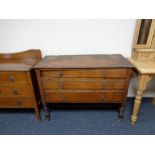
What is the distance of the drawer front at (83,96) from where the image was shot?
1.51 meters

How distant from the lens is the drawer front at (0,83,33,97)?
59.5 inches

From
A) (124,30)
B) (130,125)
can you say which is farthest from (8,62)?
(130,125)

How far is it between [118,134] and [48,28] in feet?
5.36

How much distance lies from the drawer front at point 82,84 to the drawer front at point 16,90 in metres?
0.23

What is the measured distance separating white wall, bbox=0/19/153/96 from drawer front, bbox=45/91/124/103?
619 mm

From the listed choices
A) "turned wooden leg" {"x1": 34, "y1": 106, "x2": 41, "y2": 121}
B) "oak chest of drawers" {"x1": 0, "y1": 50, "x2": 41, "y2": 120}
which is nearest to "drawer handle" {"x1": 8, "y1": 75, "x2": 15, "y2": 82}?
"oak chest of drawers" {"x1": 0, "y1": 50, "x2": 41, "y2": 120}

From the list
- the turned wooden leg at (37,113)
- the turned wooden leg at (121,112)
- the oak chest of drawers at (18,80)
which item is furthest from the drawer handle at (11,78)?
the turned wooden leg at (121,112)

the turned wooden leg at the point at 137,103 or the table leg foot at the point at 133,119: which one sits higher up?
the turned wooden leg at the point at 137,103

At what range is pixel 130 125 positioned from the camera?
5.41 ft

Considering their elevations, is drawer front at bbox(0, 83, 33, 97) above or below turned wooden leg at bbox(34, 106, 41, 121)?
above

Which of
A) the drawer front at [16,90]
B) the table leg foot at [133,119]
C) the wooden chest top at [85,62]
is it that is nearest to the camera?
the wooden chest top at [85,62]

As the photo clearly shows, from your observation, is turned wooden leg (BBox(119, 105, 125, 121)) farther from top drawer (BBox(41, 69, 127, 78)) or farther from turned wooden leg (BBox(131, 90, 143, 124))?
top drawer (BBox(41, 69, 127, 78))

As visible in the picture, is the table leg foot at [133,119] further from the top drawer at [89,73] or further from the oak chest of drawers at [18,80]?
the oak chest of drawers at [18,80]

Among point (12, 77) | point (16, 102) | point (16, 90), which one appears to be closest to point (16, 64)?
point (12, 77)
